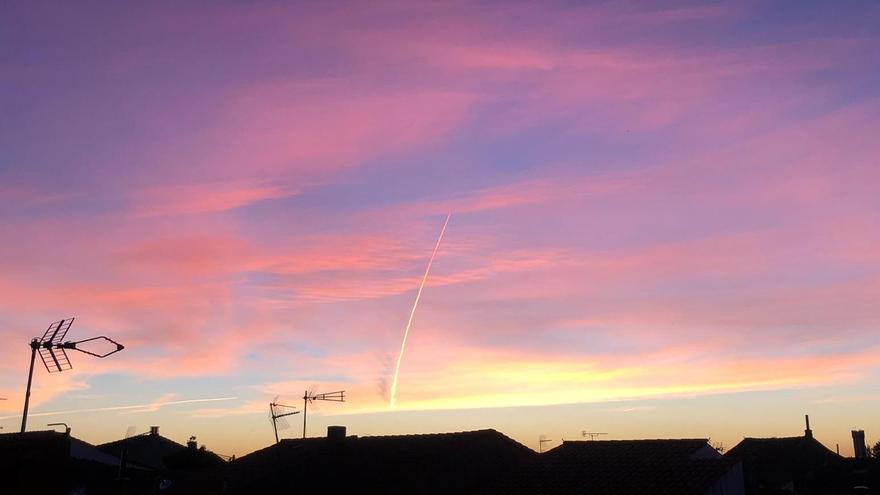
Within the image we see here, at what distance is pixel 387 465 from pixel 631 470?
13762 mm

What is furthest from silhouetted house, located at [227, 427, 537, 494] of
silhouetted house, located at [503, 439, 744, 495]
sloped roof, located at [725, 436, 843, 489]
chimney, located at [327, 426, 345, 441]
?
sloped roof, located at [725, 436, 843, 489]

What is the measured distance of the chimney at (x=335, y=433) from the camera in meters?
48.2

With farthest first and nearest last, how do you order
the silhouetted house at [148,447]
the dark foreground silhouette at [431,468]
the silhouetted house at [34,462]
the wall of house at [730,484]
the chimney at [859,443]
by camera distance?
the chimney at [859,443]
the silhouetted house at [148,447]
the dark foreground silhouette at [431,468]
the wall of house at [730,484]
the silhouetted house at [34,462]

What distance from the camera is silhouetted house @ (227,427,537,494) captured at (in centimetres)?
3941

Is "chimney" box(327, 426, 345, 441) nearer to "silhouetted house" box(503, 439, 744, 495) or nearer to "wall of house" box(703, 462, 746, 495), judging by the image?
"silhouetted house" box(503, 439, 744, 495)

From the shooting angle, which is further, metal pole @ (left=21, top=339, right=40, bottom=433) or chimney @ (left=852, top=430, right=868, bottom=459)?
chimney @ (left=852, top=430, right=868, bottom=459)

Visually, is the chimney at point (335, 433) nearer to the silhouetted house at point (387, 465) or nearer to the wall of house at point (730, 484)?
the silhouetted house at point (387, 465)

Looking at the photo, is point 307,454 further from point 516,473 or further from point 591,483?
point 591,483

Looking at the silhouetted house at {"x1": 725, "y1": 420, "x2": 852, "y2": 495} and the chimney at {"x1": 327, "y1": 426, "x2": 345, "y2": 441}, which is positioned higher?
the chimney at {"x1": 327, "y1": 426, "x2": 345, "y2": 441}

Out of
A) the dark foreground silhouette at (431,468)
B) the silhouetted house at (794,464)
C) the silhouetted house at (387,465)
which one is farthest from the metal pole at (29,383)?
the silhouetted house at (794,464)

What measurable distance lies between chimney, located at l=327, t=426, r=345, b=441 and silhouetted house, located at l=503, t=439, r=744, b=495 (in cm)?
1400

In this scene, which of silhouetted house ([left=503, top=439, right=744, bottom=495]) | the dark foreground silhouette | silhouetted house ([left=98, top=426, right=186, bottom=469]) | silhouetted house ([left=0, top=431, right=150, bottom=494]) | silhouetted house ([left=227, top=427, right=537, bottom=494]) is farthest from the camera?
silhouetted house ([left=98, top=426, right=186, bottom=469])

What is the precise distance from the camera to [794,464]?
68.0 m

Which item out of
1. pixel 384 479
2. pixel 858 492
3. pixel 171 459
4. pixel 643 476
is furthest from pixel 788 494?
pixel 171 459
